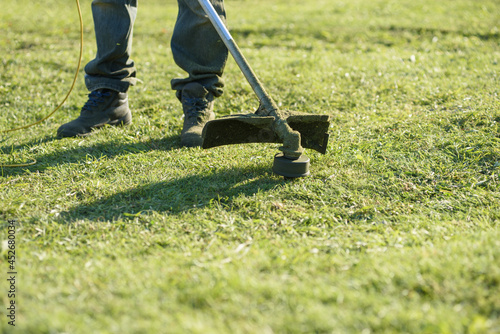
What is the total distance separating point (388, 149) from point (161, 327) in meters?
2.30

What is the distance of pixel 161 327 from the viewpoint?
1667 millimetres

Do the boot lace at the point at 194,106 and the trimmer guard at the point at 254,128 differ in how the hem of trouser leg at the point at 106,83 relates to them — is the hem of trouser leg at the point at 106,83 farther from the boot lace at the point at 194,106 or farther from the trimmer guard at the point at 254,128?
the trimmer guard at the point at 254,128

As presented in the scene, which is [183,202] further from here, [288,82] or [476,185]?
[288,82]

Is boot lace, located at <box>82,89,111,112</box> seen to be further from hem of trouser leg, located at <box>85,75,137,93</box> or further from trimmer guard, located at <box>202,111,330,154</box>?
trimmer guard, located at <box>202,111,330,154</box>

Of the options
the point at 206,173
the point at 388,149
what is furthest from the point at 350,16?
the point at 206,173

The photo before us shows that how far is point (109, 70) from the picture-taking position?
3.72m

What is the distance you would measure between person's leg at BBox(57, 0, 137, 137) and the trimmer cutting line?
107cm

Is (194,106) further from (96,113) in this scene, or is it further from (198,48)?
(96,113)

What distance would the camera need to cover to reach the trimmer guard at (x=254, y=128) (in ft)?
9.09

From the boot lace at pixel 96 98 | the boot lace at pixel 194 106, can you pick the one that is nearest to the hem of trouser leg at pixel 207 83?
the boot lace at pixel 194 106

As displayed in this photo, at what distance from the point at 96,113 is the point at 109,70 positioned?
0.38 metres

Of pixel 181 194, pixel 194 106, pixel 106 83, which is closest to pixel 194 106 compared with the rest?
pixel 194 106

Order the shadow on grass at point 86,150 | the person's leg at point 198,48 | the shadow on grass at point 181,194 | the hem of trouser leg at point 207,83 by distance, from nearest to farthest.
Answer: the shadow on grass at point 181,194, the shadow on grass at point 86,150, the person's leg at point 198,48, the hem of trouser leg at point 207,83

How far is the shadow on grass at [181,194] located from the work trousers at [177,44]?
996 mm
